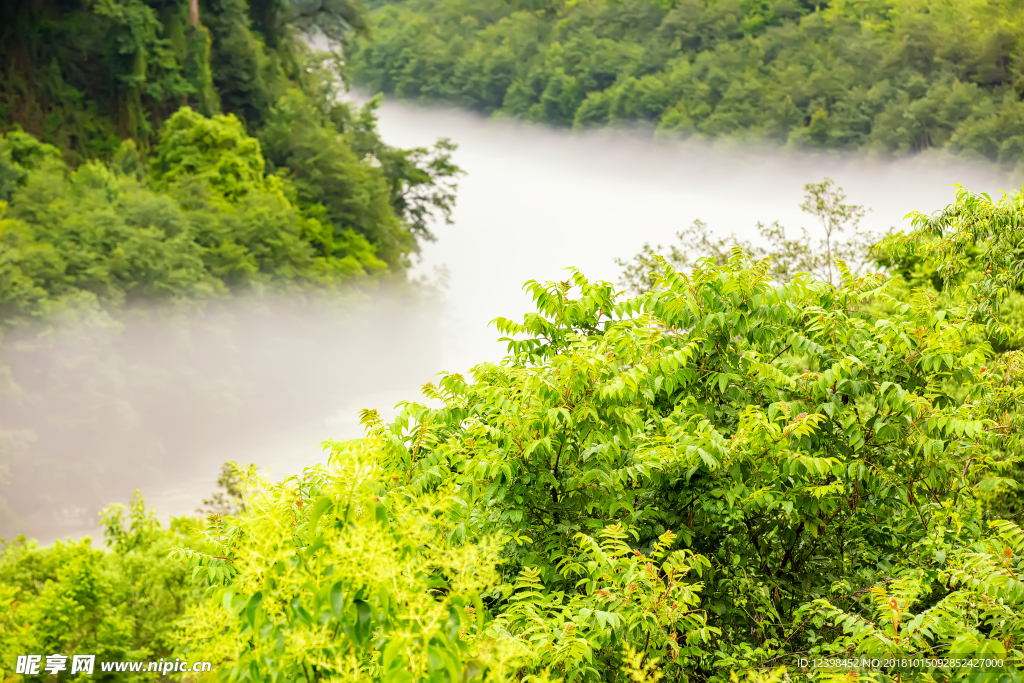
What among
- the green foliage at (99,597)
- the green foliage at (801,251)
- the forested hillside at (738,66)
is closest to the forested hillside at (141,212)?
the green foliage at (99,597)

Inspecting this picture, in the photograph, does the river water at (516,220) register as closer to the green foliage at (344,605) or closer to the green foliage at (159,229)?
the green foliage at (159,229)

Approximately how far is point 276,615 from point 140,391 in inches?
689

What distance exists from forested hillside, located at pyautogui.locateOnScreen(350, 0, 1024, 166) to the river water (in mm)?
993

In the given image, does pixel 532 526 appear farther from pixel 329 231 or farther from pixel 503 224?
pixel 503 224

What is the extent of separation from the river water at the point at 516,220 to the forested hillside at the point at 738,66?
39.1 inches

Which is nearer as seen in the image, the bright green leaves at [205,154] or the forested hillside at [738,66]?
the bright green leaves at [205,154]

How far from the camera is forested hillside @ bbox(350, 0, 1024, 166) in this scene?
88.1 ft

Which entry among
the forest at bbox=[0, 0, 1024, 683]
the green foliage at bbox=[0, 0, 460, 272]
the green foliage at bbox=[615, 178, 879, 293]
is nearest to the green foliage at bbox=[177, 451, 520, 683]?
the forest at bbox=[0, 0, 1024, 683]

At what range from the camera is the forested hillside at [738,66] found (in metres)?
26.9

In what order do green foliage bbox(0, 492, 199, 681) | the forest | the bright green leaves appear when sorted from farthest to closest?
1. the bright green leaves
2. green foliage bbox(0, 492, 199, 681)
3. the forest

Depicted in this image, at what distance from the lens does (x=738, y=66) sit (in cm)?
3158

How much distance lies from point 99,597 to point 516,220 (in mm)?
30004

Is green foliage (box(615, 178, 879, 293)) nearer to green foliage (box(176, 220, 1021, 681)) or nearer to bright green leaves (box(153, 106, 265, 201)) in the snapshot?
green foliage (box(176, 220, 1021, 681))

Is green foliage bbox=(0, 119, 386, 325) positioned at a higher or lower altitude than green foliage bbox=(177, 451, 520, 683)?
higher
